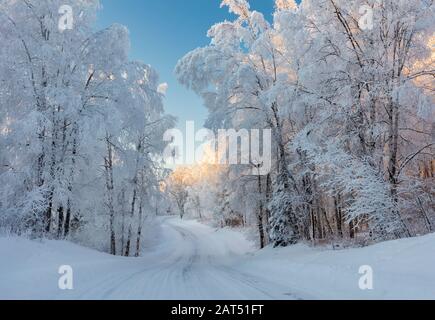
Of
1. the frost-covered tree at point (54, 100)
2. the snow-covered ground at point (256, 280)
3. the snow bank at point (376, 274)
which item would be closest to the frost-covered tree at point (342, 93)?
the snow bank at point (376, 274)

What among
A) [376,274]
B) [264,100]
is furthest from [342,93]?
[376,274]

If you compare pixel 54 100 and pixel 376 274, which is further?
pixel 54 100

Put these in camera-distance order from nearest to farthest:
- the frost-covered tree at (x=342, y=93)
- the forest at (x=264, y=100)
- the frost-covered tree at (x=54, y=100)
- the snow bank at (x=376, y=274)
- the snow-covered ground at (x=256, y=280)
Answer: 1. the snow bank at (x=376, y=274)
2. the snow-covered ground at (x=256, y=280)
3. the frost-covered tree at (x=342, y=93)
4. the forest at (x=264, y=100)
5. the frost-covered tree at (x=54, y=100)

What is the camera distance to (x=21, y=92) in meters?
12.3

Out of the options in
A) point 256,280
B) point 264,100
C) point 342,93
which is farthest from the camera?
point 264,100

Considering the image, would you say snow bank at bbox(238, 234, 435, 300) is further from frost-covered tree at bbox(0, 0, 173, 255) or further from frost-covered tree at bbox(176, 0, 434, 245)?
frost-covered tree at bbox(0, 0, 173, 255)

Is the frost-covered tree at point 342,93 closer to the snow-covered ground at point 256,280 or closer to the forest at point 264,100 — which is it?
the forest at point 264,100

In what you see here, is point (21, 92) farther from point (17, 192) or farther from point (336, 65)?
point (336, 65)

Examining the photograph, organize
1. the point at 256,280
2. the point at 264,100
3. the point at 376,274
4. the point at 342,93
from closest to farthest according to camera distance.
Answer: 1. the point at 376,274
2. the point at 256,280
3. the point at 342,93
4. the point at 264,100

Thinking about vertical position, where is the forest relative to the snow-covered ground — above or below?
above

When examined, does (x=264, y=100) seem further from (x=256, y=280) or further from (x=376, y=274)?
(x=376, y=274)

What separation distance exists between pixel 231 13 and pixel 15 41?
11.2 metres

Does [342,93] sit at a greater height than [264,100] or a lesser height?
lesser

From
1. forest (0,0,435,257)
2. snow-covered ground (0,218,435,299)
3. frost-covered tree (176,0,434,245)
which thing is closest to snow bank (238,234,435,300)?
snow-covered ground (0,218,435,299)
